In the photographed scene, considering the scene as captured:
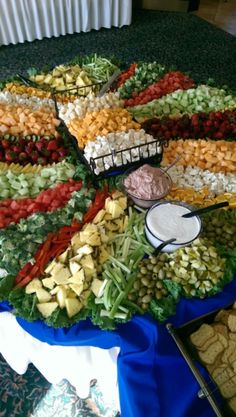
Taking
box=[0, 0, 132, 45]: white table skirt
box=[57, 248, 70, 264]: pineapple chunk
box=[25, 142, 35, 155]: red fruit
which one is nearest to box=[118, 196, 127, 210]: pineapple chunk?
box=[57, 248, 70, 264]: pineapple chunk

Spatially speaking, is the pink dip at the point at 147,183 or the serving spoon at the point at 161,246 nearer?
the serving spoon at the point at 161,246

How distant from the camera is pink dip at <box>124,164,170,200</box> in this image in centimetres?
176

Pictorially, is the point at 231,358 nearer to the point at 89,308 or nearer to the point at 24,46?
the point at 89,308

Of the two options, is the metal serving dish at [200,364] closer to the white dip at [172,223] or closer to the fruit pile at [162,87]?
the white dip at [172,223]

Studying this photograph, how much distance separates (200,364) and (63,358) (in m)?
0.64

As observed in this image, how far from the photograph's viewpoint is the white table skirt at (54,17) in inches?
197

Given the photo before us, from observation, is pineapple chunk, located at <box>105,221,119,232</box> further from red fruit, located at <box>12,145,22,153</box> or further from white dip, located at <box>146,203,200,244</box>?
red fruit, located at <box>12,145,22,153</box>

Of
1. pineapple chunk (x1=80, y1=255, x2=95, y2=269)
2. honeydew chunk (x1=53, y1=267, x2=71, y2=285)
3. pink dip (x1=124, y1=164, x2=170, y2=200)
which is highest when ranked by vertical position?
pink dip (x1=124, y1=164, x2=170, y2=200)

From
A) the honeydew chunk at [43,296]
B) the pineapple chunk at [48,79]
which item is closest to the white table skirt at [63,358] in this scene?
the honeydew chunk at [43,296]

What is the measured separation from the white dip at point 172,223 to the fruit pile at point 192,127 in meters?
0.82

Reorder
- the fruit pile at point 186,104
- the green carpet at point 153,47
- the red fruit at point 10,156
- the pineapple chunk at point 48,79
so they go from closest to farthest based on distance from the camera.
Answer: the red fruit at point 10,156 → the fruit pile at point 186,104 → the pineapple chunk at point 48,79 → the green carpet at point 153,47

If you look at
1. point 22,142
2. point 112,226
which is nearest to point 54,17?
point 22,142

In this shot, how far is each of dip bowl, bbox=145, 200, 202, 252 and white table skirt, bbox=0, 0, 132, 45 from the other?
15.0 feet

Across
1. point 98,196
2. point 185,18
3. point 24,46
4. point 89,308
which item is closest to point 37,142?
point 98,196
